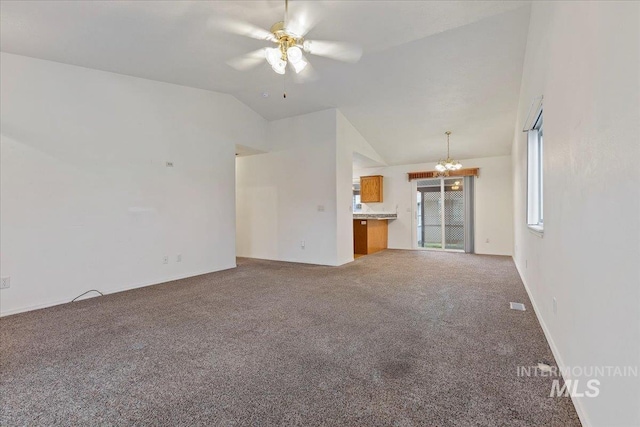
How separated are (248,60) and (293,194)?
2.68 meters

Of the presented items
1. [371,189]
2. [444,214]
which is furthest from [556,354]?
[371,189]

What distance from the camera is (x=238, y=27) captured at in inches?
125

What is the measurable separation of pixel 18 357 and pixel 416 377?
2939 mm

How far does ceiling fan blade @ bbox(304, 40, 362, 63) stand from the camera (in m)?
3.54

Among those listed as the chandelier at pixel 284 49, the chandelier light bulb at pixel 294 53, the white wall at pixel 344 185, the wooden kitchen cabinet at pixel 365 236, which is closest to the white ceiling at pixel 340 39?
the white wall at pixel 344 185

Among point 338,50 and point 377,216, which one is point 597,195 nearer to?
point 338,50

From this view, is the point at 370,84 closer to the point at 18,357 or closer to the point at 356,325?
the point at 356,325

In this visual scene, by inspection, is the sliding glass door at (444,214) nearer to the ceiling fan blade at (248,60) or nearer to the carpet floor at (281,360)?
the carpet floor at (281,360)

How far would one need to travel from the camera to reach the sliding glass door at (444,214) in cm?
724

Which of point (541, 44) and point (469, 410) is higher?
point (541, 44)

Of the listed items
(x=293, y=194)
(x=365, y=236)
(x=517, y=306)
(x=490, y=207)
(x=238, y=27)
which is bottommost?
(x=517, y=306)

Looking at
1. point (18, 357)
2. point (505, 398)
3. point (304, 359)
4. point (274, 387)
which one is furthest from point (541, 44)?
point (18, 357)

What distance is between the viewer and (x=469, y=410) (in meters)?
1.51

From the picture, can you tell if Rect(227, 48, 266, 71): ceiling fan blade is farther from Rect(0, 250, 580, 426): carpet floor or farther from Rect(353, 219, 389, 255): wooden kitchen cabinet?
Rect(353, 219, 389, 255): wooden kitchen cabinet
